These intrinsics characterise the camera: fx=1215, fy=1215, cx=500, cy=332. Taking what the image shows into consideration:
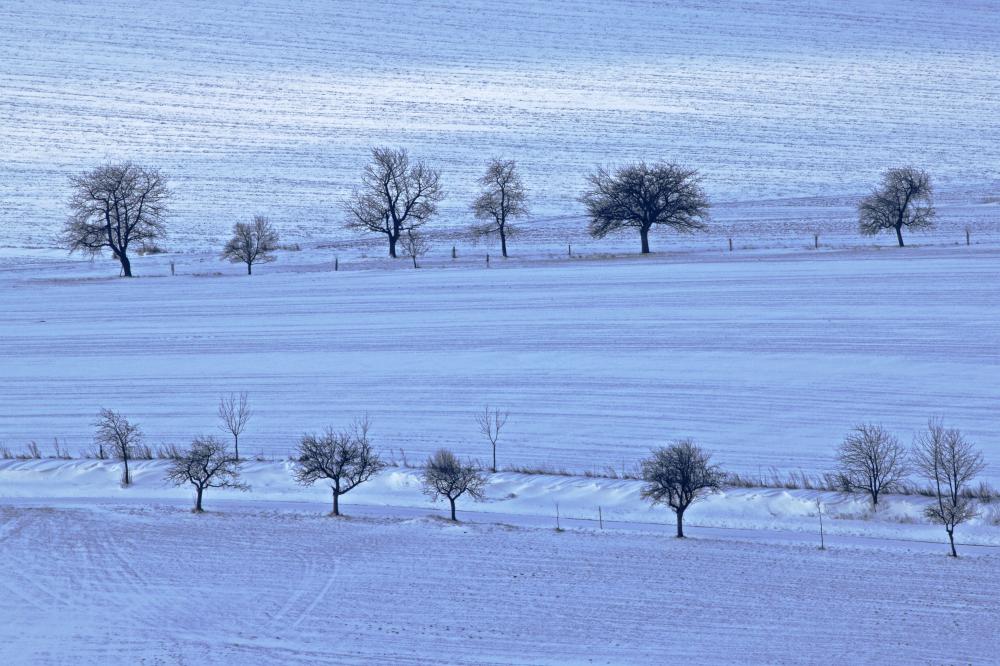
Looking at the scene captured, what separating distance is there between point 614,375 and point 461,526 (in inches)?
462

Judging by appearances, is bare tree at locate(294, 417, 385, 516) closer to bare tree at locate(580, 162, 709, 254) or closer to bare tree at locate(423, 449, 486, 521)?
bare tree at locate(423, 449, 486, 521)

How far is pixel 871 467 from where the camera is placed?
26734mm

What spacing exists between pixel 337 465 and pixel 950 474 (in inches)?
532

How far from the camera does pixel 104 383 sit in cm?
3797

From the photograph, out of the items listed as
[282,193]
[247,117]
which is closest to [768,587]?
[282,193]

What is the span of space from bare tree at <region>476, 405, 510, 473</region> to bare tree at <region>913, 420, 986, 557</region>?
10.2 meters

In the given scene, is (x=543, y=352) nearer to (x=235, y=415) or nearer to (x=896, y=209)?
(x=235, y=415)

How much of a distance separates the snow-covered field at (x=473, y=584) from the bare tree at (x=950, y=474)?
0.67 metres

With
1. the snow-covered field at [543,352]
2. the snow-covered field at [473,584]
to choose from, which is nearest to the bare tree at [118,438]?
the snow-covered field at [543,352]

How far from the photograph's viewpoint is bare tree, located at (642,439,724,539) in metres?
25.7

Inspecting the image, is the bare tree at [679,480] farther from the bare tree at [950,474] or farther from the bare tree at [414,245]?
the bare tree at [414,245]

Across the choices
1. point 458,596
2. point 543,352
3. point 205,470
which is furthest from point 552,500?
point 543,352

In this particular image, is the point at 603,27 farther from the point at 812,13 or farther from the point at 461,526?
the point at 461,526

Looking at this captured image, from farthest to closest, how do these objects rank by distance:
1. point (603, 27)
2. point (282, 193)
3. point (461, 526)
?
point (603, 27)
point (282, 193)
point (461, 526)
